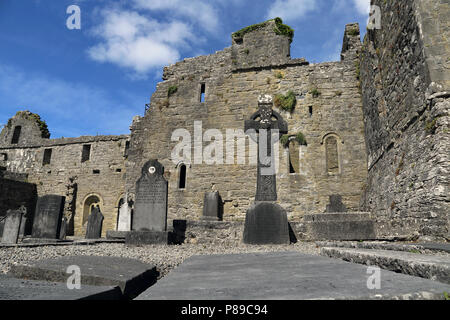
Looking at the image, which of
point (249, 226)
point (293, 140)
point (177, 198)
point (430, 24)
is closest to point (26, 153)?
point (177, 198)

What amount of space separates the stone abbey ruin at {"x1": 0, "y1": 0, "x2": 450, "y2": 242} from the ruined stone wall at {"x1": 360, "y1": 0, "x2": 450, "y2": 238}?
0.03m

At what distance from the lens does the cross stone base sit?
633cm

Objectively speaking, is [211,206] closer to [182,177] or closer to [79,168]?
[182,177]

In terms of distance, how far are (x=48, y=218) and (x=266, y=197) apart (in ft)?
23.0

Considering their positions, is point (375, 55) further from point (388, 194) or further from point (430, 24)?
point (388, 194)

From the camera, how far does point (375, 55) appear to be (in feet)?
31.6

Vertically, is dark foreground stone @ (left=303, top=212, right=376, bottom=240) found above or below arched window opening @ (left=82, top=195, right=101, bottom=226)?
below

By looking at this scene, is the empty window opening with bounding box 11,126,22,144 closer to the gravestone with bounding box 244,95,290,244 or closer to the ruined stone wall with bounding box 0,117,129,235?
the ruined stone wall with bounding box 0,117,129,235

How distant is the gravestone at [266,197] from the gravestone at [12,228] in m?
7.02

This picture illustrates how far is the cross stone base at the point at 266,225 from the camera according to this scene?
6.33 m

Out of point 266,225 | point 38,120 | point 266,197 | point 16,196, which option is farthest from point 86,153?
point 266,225

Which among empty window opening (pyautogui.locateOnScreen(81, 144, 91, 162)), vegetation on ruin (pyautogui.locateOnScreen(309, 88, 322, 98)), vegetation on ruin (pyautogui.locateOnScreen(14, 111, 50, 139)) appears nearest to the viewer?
vegetation on ruin (pyautogui.locateOnScreen(309, 88, 322, 98))

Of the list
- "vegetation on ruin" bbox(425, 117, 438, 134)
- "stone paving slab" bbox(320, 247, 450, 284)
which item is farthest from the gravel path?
"vegetation on ruin" bbox(425, 117, 438, 134)
